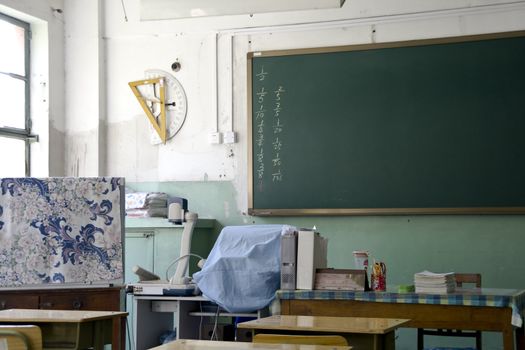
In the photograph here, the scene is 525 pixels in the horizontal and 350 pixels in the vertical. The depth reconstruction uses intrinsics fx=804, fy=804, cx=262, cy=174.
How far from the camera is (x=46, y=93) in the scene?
7090mm

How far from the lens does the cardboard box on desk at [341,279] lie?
4.75 metres

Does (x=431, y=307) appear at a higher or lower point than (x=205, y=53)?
lower

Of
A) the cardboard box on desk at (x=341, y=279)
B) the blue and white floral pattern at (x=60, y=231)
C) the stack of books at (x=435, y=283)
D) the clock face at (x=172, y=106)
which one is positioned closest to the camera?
the stack of books at (x=435, y=283)

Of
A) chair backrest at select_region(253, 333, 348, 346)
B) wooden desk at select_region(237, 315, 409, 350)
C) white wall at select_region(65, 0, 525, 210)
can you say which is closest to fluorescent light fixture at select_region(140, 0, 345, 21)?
white wall at select_region(65, 0, 525, 210)

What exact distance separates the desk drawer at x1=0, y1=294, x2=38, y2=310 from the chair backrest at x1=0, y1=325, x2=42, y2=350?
5.61 feet

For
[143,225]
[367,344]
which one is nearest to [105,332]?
[367,344]

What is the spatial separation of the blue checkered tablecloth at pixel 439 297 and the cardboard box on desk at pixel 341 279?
0.05m

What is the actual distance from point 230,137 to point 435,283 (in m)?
2.71

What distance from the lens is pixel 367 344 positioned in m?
3.63

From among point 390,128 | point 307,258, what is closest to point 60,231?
point 307,258

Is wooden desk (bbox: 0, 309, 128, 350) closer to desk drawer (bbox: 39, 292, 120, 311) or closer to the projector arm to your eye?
desk drawer (bbox: 39, 292, 120, 311)

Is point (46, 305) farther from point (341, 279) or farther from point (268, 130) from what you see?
point (268, 130)

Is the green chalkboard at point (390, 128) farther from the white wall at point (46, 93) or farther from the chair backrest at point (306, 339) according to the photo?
the chair backrest at point (306, 339)

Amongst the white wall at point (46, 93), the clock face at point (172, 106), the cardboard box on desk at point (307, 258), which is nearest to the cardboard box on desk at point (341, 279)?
the cardboard box on desk at point (307, 258)
